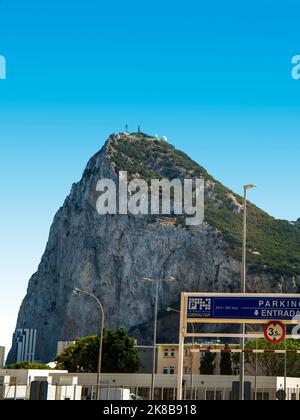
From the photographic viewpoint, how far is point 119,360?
408 ft

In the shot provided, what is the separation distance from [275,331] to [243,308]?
187 centimetres

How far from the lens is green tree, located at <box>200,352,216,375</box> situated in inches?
4820

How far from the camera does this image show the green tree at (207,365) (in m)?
122

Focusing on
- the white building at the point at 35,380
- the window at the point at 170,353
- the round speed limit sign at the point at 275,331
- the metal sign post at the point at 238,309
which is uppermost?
the window at the point at 170,353

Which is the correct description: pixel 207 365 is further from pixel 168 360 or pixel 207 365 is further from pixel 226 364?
pixel 168 360

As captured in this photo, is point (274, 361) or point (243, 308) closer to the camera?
point (243, 308)

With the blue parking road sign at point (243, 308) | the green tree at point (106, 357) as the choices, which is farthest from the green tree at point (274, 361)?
the blue parking road sign at point (243, 308)

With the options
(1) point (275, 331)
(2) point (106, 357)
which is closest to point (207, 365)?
(2) point (106, 357)

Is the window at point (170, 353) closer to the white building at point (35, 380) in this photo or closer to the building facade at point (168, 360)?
the building facade at point (168, 360)

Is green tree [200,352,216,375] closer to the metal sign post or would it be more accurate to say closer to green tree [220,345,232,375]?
green tree [220,345,232,375]

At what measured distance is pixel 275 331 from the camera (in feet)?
112
